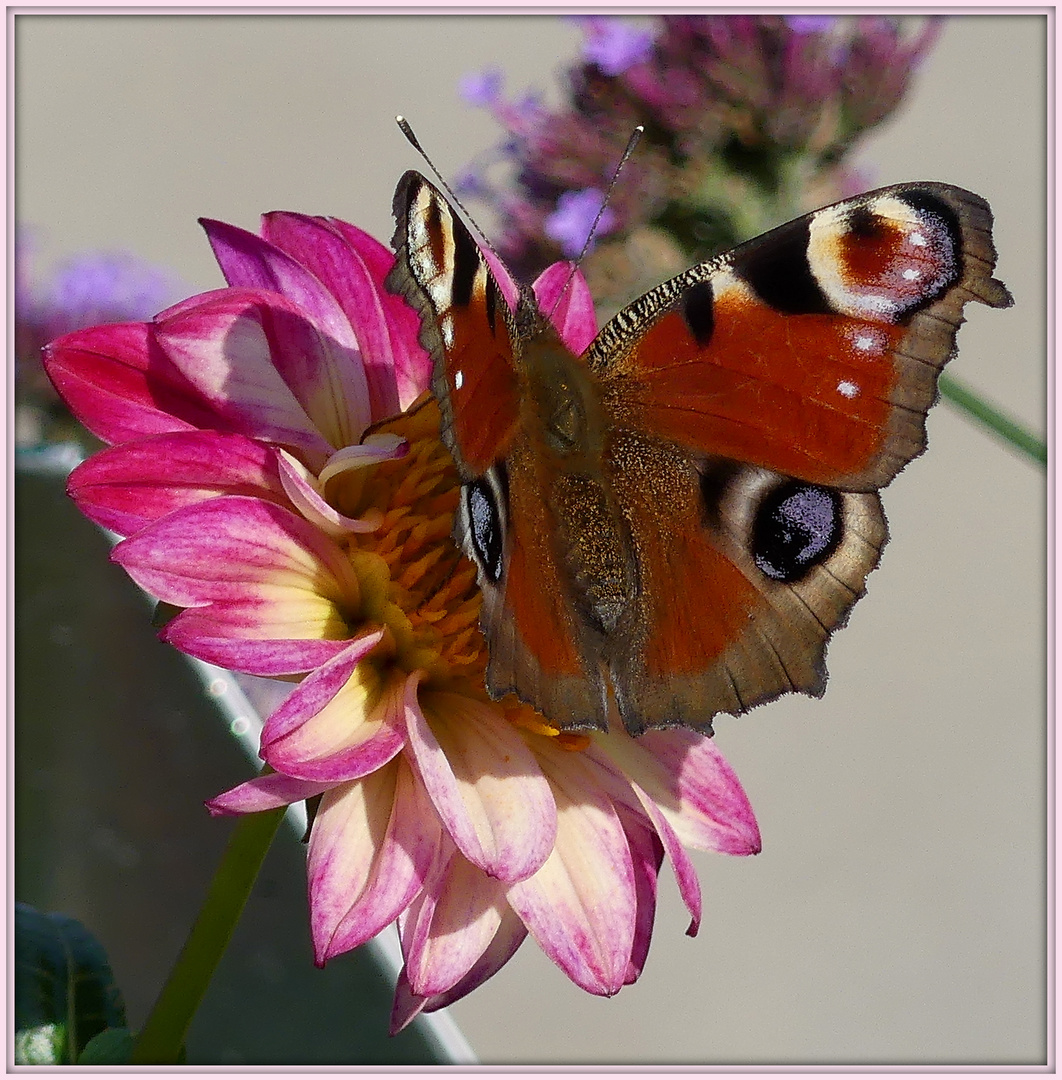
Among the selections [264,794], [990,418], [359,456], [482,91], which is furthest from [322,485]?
[482,91]

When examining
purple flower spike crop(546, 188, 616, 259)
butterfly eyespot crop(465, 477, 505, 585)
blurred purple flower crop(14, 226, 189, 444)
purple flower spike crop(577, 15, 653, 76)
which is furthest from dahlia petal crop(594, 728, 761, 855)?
blurred purple flower crop(14, 226, 189, 444)

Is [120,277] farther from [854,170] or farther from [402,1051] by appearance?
[402,1051]

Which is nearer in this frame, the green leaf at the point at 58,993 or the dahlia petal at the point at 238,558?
Result: the dahlia petal at the point at 238,558

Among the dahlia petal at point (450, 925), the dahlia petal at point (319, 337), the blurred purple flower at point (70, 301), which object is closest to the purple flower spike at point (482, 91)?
the blurred purple flower at point (70, 301)

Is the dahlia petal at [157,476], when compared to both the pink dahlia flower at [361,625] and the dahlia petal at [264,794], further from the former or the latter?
the dahlia petal at [264,794]

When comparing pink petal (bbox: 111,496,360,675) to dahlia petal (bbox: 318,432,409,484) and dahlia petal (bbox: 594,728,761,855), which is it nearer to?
dahlia petal (bbox: 318,432,409,484)

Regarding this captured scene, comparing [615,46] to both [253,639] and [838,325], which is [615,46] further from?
[253,639]
